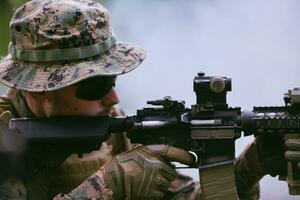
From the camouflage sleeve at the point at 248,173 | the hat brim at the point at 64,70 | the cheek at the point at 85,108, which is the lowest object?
the camouflage sleeve at the point at 248,173

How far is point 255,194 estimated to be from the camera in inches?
147

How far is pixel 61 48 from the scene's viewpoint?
3568mm

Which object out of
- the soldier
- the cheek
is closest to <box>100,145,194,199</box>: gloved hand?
the soldier

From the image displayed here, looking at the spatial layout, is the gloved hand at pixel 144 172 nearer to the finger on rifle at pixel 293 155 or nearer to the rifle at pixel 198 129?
the rifle at pixel 198 129

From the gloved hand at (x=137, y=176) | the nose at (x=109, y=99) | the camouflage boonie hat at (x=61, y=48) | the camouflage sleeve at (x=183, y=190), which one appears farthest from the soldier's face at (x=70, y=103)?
the camouflage sleeve at (x=183, y=190)

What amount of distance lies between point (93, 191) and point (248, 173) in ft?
2.18

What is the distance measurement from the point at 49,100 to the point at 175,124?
1.80ft

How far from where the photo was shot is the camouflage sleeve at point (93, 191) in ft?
11.1

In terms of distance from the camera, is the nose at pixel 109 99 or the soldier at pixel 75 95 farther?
the nose at pixel 109 99

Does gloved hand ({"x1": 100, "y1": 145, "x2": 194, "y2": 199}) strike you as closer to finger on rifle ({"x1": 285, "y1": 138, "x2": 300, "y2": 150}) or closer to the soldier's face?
the soldier's face

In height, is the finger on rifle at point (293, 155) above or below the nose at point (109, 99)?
below

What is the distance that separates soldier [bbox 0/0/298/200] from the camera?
3.39 meters

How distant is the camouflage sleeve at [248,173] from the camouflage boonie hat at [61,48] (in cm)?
59

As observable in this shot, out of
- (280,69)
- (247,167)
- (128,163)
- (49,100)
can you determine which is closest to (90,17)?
(49,100)
